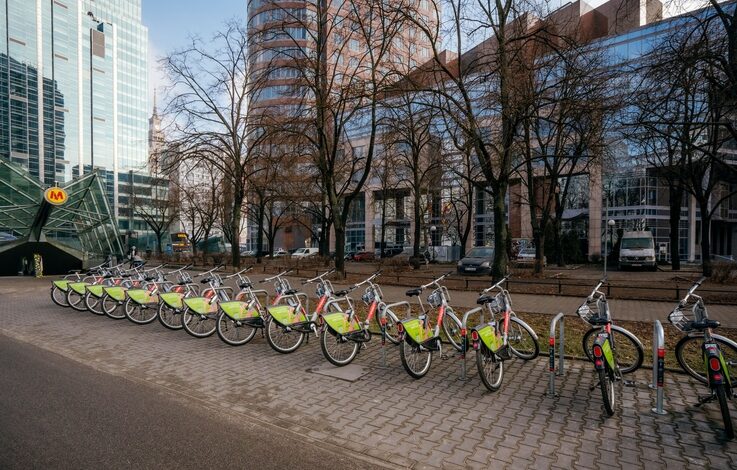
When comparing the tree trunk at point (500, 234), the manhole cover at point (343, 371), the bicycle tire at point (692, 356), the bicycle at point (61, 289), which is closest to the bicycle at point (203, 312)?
the manhole cover at point (343, 371)

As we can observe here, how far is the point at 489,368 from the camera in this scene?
511 centimetres

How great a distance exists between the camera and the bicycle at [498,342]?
4953 mm

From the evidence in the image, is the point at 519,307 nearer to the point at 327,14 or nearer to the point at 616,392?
the point at 616,392

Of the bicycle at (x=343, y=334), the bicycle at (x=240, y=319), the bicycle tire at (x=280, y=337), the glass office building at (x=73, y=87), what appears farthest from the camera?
the glass office building at (x=73, y=87)

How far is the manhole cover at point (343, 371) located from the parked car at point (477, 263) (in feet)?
48.4

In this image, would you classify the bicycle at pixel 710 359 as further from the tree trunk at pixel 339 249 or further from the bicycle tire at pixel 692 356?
the tree trunk at pixel 339 249

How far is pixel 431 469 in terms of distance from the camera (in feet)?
11.1

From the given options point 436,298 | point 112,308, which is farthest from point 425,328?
point 112,308

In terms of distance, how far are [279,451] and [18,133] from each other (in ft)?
296

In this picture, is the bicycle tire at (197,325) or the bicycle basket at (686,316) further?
the bicycle tire at (197,325)

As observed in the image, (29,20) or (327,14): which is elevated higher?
(29,20)

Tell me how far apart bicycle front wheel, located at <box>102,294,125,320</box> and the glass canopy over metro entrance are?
13655 millimetres

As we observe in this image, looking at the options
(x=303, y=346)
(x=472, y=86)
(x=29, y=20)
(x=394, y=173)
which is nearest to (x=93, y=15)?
(x=29, y=20)

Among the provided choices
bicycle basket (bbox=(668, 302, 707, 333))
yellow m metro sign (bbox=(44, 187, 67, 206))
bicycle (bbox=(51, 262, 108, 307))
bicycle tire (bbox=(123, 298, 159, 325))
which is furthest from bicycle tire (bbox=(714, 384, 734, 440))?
yellow m metro sign (bbox=(44, 187, 67, 206))
